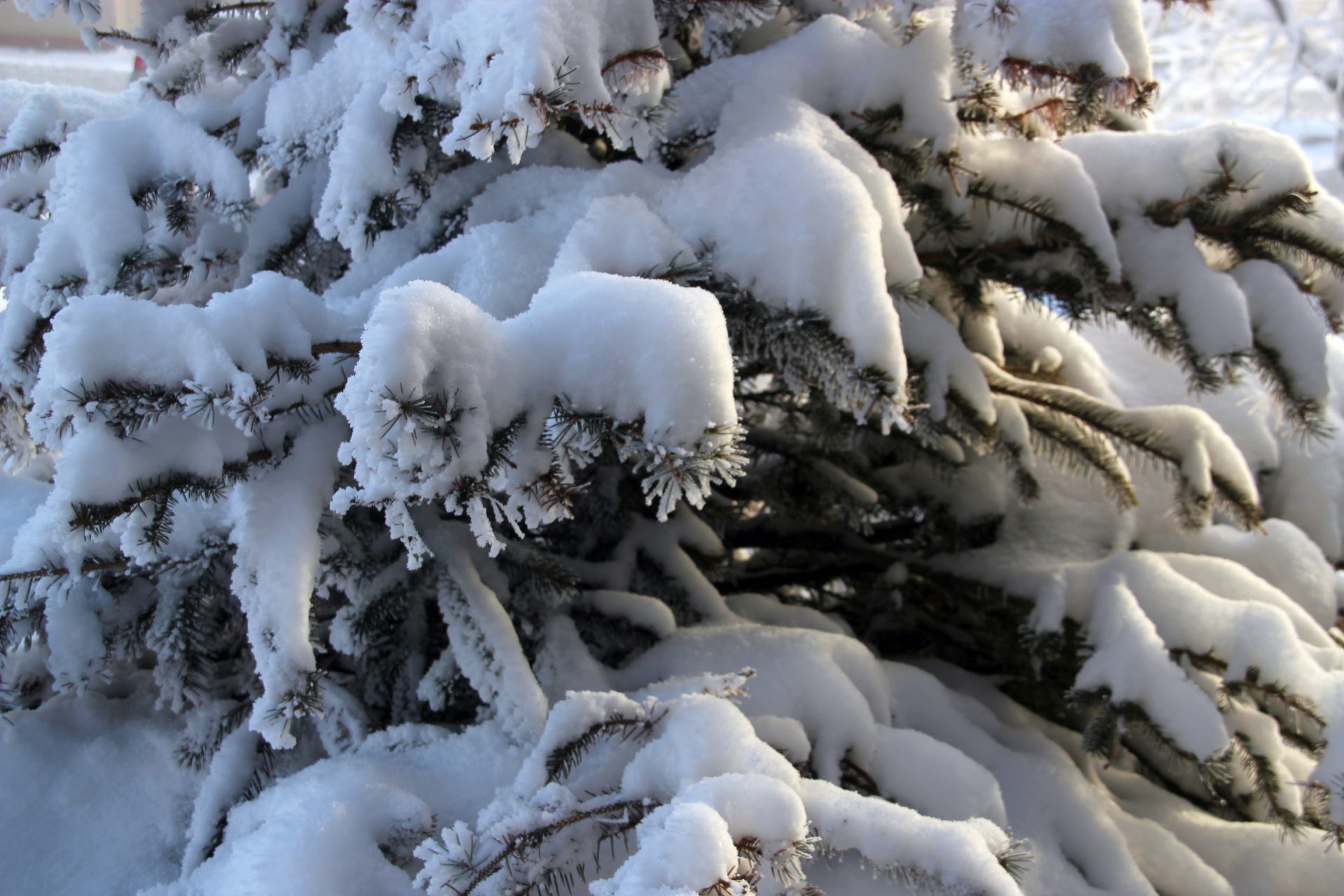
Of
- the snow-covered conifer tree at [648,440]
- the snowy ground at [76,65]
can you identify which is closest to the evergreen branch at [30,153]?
the snow-covered conifer tree at [648,440]

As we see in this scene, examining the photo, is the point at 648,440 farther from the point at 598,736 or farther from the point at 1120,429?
the point at 1120,429

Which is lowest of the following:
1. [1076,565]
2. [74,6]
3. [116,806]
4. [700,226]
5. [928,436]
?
[116,806]

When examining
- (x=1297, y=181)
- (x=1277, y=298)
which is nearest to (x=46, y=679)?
(x=1277, y=298)

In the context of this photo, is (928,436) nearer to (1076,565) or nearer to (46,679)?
(1076,565)

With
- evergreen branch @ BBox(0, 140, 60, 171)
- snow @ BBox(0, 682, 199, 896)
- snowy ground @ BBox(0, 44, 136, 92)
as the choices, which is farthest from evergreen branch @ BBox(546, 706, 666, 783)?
snowy ground @ BBox(0, 44, 136, 92)

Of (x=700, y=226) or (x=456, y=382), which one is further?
(x=700, y=226)

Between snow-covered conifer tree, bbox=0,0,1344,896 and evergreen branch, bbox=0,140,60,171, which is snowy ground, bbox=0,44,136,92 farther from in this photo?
snow-covered conifer tree, bbox=0,0,1344,896

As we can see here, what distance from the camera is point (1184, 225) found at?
62.7 inches

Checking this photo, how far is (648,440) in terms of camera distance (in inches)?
34.4

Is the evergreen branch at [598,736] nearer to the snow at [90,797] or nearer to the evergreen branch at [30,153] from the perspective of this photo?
the snow at [90,797]

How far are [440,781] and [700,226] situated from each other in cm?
87

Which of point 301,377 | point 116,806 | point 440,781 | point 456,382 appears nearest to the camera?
point 456,382

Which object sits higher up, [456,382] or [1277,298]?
[456,382]

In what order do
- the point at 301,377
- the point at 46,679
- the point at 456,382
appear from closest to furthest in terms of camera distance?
the point at 456,382, the point at 301,377, the point at 46,679
